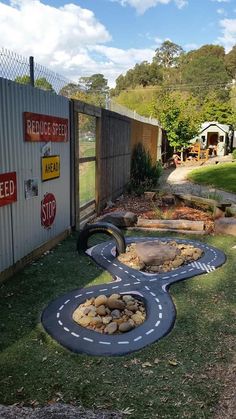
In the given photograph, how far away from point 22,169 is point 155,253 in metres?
2.41

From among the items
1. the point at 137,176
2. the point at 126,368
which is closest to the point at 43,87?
the point at 126,368

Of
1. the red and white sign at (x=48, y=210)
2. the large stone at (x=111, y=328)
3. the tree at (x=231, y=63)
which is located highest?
the tree at (x=231, y=63)

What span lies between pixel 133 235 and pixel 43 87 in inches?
133

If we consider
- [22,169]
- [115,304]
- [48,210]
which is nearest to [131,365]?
[115,304]

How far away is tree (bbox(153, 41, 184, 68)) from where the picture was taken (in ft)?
300

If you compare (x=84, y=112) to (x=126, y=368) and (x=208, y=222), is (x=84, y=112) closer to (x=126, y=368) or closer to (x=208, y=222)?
(x=208, y=222)

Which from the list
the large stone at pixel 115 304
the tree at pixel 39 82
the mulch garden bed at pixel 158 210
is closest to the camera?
the large stone at pixel 115 304

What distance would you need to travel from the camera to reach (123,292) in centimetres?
466

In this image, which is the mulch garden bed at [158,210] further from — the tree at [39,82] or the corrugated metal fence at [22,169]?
the tree at [39,82]

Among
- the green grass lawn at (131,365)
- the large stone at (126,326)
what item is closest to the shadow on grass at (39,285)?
the green grass lawn at (131,365)

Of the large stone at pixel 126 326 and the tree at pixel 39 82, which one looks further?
the tree at pixel 39 82

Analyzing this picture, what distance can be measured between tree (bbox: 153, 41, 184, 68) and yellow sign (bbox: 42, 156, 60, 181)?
92406mm

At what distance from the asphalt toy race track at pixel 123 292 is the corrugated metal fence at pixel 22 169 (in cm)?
108

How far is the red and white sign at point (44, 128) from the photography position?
5305mm
